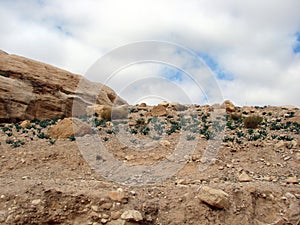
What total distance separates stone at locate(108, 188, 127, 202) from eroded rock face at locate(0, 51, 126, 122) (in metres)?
9.25

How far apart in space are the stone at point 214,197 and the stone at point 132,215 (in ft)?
3.91

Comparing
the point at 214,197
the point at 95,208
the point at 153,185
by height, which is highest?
the point at 214,197

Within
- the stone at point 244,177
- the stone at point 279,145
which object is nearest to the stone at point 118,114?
the stone at point 279,145

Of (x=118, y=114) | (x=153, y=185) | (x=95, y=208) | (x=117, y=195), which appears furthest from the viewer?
Result: (x=118, y=114)

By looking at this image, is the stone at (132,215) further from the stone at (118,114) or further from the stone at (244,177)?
the stone at (118,114)

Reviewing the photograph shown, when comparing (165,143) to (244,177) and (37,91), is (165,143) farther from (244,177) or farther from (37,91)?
(37,91)

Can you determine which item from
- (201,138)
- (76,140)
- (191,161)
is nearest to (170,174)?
(191,161)

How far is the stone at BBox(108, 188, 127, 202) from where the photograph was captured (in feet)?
19.7

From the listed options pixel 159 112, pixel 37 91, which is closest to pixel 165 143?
pixel 159 112

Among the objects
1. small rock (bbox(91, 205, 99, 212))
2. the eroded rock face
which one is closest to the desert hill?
small rock (bbox(91, 205, 99, 212))

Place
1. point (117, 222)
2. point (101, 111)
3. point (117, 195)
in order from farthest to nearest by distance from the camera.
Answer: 1. point (101, 111)
2. point (117, 195)
3. point (117, 222)

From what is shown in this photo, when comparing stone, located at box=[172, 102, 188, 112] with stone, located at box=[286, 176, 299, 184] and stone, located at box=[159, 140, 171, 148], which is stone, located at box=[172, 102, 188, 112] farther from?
stone, located at box=[286, 176, 299, 184]

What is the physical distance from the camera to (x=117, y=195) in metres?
6.07

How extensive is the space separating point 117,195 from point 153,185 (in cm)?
106
